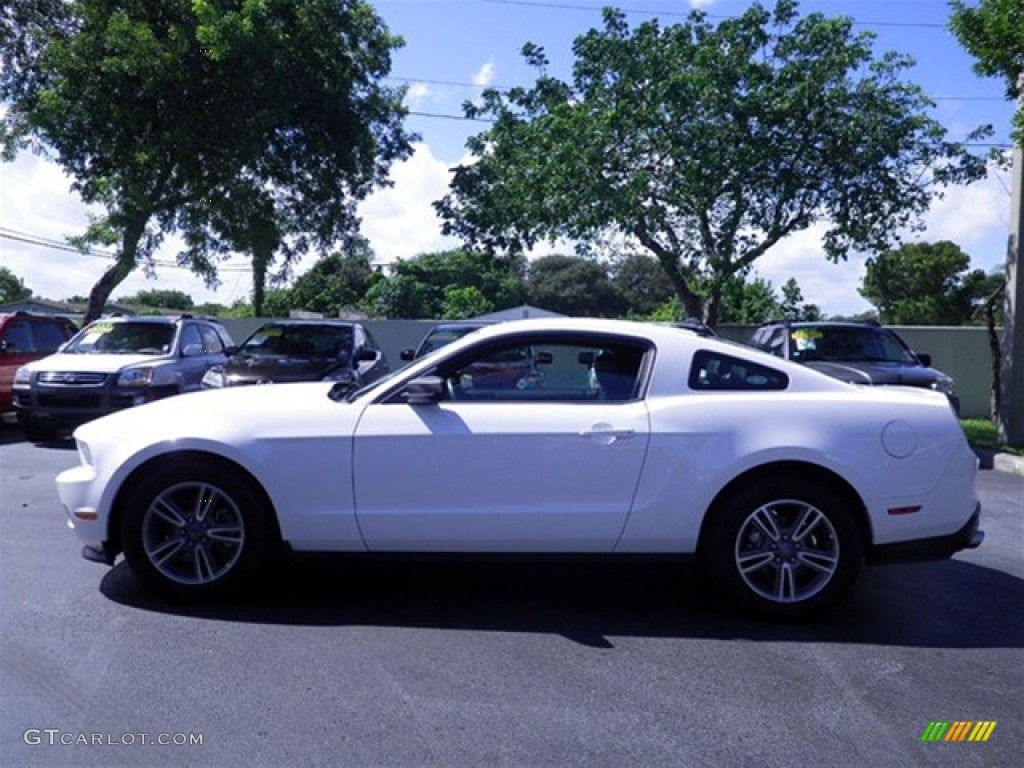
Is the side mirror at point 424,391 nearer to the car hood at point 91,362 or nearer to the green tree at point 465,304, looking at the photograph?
the car hood at point 91,362

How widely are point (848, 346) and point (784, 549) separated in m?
8.56

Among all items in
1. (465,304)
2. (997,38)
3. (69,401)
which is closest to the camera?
(997,38)

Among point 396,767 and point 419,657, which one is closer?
point 396,767

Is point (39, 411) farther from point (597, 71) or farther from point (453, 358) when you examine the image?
point (597, 71)

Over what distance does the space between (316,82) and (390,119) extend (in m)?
3.14

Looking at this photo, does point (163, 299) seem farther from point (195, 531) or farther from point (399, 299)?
→ point (195, 531)

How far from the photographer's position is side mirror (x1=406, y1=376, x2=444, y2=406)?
4.83 metres

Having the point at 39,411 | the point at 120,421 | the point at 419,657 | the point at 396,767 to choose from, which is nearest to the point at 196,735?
the point at 396,767

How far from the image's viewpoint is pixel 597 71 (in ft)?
53.6

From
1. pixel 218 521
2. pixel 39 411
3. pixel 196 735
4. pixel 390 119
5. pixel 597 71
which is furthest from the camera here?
pixel 390 119

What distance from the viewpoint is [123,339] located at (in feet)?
41.3

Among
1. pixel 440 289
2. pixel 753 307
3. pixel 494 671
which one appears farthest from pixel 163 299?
pixel 494 671

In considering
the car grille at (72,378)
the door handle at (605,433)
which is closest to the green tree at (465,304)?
the car grille at (72,378)

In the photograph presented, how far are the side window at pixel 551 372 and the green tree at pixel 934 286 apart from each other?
34579 millimetres
